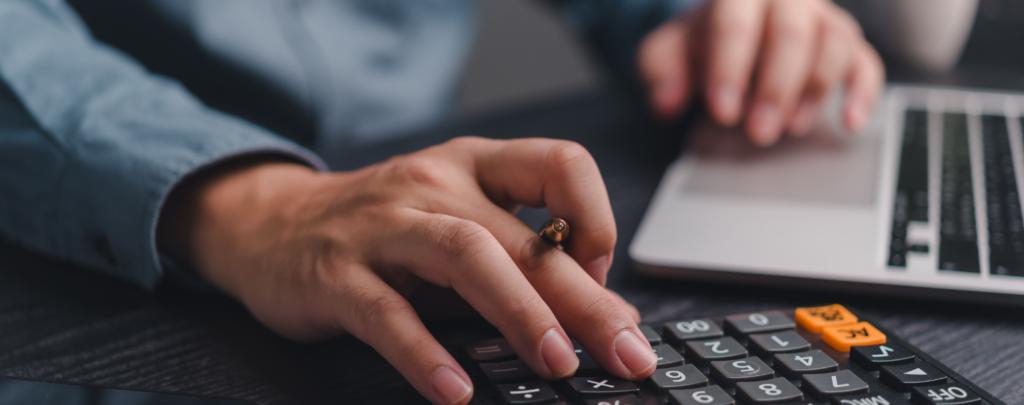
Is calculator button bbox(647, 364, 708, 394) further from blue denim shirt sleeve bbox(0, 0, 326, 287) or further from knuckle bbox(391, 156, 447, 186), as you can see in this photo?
blue denim shirt sleeve bbox(0, 0, 326, 287)

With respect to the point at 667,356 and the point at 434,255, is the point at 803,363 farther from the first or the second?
the point at 434,255

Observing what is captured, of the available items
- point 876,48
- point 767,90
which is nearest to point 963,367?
point 767,90

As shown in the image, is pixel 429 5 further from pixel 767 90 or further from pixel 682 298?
pixel 682 298

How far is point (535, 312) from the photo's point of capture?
0.27 metres

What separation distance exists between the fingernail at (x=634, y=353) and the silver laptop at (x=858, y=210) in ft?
0.42

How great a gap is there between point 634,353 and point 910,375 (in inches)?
4.4

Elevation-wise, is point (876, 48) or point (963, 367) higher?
point (876, 48)

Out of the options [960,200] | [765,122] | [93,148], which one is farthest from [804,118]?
[93,148]

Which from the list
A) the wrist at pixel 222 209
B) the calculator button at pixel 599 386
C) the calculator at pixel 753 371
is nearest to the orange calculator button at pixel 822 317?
the calculator at pixel 753 371

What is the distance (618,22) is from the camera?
0.94 metres

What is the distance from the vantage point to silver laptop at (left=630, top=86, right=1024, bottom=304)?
0.37 meters

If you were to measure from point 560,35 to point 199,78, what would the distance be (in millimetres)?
1481

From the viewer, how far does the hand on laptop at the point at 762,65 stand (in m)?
0.60

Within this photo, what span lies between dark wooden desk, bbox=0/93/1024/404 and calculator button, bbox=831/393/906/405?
3.1 inches
